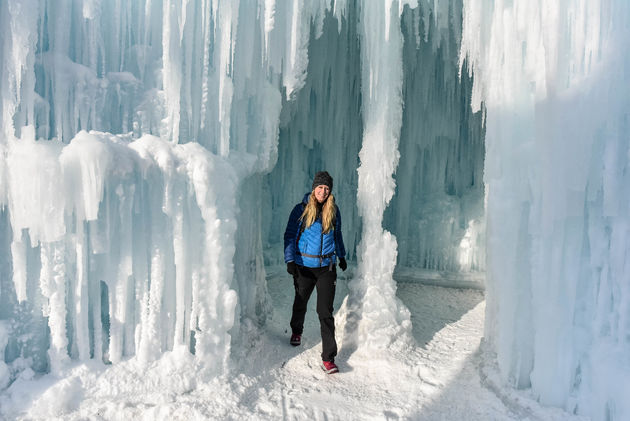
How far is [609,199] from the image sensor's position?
316cm

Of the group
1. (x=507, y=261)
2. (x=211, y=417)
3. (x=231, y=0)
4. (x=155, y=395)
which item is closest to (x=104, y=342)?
(x=155, y=395)

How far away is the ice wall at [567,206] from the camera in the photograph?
316 centimetres

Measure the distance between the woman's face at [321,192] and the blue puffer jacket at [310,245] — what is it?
0.52 feet

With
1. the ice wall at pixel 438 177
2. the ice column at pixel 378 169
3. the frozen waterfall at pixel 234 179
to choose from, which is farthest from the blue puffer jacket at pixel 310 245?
the ice wall at pixel 438 177

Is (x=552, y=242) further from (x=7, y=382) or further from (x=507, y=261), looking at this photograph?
(x=7, y=382)

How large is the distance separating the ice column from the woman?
2.11 feet

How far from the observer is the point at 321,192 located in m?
4.18

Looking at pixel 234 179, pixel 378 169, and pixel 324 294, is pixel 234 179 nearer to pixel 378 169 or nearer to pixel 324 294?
pixel 324 294

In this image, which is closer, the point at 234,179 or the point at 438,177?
the point at 234,179

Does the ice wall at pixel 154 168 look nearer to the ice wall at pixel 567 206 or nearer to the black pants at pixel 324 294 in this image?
the black pants at pixel 324 294

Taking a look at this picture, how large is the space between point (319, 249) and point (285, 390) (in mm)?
1323

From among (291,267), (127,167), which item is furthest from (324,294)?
(127,167)

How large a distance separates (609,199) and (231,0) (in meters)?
3.65

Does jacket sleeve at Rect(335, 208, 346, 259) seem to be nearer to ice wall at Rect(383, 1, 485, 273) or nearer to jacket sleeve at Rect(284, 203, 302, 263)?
jacket sleeve at Rect(284, 203, 302, 263)
